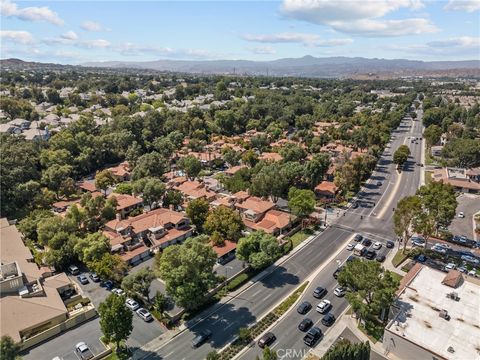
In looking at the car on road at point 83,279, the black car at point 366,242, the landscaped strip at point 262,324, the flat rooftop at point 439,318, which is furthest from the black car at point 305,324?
the car on road at point 83,279

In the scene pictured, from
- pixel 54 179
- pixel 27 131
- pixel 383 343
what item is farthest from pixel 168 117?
pixel 383 343

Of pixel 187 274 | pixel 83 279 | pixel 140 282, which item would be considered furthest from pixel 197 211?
pixel 187 274

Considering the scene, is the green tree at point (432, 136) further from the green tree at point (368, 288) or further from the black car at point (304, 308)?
the black car at point (304, 308)

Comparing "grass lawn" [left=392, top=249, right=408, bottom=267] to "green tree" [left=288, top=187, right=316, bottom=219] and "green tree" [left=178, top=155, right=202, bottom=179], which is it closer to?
"green tree" [left=288, top=187, right=316, bottom=219]

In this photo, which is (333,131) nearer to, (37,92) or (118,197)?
(118,197)

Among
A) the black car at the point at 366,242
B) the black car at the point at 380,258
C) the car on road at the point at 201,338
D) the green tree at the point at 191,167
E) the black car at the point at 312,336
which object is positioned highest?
the green tree at the point at 191,167

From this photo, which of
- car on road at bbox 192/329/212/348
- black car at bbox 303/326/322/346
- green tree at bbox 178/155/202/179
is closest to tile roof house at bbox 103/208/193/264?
car on road at bbox 192/329/212/348

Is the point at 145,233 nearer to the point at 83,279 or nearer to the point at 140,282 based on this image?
the point at 83,279

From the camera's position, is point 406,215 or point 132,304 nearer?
point 132,304
